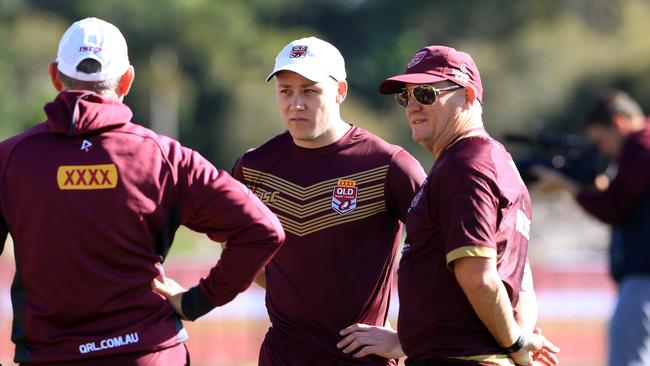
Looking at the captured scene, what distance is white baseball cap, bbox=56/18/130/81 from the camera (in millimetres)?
5195

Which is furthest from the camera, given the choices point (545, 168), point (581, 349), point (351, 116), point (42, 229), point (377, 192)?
point (351, 116)

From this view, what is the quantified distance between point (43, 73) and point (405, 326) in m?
55.5

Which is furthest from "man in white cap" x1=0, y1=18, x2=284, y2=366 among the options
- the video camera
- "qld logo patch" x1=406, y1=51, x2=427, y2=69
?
the video camera

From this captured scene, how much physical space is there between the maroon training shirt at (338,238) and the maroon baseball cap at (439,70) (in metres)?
0.68

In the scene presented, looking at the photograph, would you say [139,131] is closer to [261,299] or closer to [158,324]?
[158,324]

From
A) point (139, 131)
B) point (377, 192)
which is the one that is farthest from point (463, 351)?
point (139, 131)

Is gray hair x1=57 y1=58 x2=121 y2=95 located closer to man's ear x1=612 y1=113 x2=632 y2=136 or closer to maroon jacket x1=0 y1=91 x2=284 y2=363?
maroon jacket x1=0 y1=91 x2=284 y2=363

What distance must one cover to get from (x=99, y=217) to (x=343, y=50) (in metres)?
66.2

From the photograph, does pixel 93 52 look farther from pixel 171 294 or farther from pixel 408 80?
pixel 408 80

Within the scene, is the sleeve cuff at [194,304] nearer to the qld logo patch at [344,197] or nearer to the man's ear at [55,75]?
the man's ear at [55,75]

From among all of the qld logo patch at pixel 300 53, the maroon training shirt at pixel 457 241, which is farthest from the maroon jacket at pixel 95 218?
the qld logo patch at pixel 300 53

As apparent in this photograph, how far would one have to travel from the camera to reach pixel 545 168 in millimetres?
10062

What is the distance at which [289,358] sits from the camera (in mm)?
6398

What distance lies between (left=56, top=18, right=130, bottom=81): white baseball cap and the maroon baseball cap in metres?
1.21
